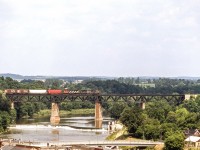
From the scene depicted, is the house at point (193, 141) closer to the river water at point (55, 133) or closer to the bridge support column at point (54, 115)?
the river water at point (55, 133)

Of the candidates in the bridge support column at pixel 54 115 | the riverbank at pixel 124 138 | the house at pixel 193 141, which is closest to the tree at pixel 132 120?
the riverbank at pixel 124 138

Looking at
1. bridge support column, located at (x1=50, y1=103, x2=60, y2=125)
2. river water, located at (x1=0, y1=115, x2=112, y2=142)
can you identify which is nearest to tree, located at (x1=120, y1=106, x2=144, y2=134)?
river water, located at (x1=0, y1=115, x2=112, y2=142)

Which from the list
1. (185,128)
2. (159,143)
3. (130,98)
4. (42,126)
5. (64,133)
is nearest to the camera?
(159,143)

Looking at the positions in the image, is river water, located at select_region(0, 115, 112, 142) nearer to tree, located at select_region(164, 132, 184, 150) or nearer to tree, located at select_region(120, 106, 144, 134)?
tree, located at select_region(120, 106, 144, 134)

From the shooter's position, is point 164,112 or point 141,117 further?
point 164,112

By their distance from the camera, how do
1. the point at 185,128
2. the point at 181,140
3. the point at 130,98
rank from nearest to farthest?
1. the point at 181,140
2. the point at 185,128
3. the point at 130,98

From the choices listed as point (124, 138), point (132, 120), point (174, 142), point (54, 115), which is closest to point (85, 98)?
point (54, 115)

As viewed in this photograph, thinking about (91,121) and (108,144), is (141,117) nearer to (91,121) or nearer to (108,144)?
(108,144)

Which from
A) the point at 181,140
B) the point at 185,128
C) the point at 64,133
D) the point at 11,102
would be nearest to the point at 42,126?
the point at 64,133

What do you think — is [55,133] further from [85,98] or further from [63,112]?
[63,112]
